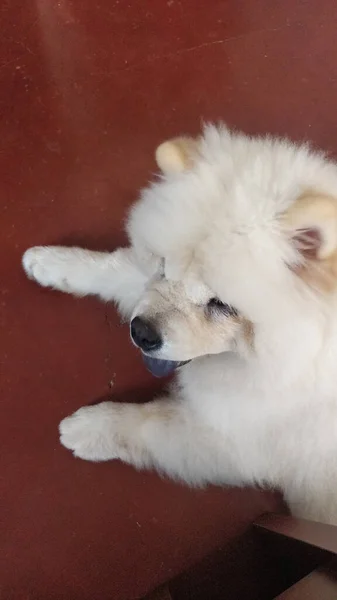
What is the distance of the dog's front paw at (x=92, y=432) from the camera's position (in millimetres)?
1604

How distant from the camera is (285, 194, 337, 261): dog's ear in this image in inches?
35.9

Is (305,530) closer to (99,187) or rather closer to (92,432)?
(92,432)

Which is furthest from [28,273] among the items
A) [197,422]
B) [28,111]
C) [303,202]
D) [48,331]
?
[303,202]

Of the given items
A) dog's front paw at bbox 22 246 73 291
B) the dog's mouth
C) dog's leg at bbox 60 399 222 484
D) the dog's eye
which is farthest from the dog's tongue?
dog's front paw at bbox 22 246 73 291

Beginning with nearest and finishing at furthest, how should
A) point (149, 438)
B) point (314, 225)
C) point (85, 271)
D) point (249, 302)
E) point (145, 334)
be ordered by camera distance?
point (314, 225)
point (249, 302)
point (145, 334)
point (149, 438)
point (85, 271)

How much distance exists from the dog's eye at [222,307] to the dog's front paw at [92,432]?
0.63m

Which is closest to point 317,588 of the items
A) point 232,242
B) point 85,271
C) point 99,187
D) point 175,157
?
point 232,242

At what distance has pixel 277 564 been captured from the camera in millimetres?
1526

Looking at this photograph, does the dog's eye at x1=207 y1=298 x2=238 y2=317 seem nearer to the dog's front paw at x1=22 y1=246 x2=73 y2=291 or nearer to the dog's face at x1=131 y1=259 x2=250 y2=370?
the dog's face at x1=131 y1=259 x2=250 y2=370

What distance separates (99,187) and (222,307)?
990 mm

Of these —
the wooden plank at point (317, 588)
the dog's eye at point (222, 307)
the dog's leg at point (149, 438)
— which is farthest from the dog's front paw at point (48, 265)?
→ the wooden plank at point (317, 588)

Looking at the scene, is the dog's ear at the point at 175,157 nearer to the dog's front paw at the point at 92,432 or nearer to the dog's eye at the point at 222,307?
the dog's eye at the point at 222,307

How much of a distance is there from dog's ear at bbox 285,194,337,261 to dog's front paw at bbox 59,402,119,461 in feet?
2.70

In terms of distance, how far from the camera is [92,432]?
1.62 m
